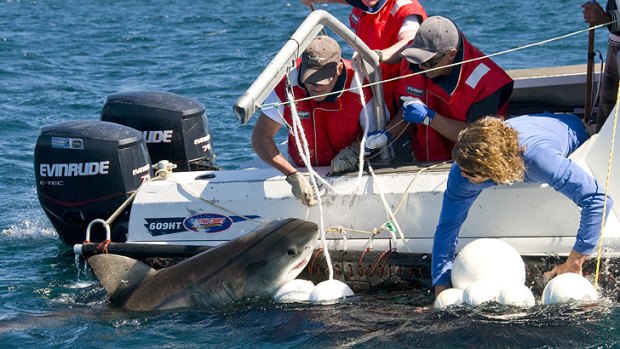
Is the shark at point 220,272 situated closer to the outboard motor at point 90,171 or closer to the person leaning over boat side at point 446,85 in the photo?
the outboard motor at point 90,171

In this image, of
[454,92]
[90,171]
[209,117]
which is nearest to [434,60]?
[454,92]

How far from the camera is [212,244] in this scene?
703 cm

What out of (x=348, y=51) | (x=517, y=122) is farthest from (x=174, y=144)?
(x=348, y=51)

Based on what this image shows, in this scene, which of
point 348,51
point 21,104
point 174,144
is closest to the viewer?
point 174,144

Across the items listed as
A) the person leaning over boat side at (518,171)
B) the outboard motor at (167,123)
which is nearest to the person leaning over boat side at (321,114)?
the person leaning over boat side at (518,171)

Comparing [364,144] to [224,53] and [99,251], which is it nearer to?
[99,251]

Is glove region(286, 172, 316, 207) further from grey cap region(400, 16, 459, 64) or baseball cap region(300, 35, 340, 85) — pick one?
grey cap region(400, 16, 459, 64)

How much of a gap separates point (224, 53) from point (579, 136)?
11553mm

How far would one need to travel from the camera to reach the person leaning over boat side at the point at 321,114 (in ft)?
21.9

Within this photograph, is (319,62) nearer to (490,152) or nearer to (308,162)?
(308,162)

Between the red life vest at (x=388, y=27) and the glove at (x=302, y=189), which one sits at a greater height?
the red life vest at (x=388, y=27)

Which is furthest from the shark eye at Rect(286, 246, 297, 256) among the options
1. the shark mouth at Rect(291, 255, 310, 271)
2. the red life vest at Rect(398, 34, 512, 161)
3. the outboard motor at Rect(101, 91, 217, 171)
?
the outboard motor at Rect(101, 91, 217, 171)

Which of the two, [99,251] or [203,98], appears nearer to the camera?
[99,251]

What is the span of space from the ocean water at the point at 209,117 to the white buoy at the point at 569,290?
0.23 feet
